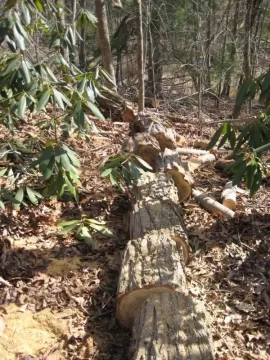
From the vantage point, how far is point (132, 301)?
2.65m

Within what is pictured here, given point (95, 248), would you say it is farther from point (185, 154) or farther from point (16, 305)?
point (185, 154)

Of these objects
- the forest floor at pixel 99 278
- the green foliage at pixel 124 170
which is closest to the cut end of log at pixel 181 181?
the forest floor at pixel 99 278

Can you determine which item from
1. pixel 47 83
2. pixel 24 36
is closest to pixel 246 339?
pixel 47 83

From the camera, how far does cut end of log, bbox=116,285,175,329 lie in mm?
2581

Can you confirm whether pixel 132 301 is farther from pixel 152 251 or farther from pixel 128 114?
pixel 128 114

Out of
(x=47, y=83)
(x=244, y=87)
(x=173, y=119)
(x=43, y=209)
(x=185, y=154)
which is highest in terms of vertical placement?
(x=47, y=83)

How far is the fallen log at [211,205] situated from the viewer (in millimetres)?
3957

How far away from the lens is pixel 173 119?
759 cm

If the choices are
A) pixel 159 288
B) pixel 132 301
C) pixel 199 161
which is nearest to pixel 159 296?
pixel 159 288

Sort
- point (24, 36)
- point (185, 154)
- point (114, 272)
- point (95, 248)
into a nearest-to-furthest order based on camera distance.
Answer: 1. point (24, 36)
2. point (114, 272)
3. point (95, 248)
4. point (185, 154)

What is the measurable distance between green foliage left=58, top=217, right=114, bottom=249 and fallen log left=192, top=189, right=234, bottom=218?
1211mm

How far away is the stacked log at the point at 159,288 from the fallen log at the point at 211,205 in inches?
20.3

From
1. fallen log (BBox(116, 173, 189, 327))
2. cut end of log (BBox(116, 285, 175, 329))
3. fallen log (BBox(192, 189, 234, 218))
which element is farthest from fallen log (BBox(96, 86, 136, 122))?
cut end of log (BBox(116, 285, 175, 329))

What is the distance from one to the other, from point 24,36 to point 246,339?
269cm
